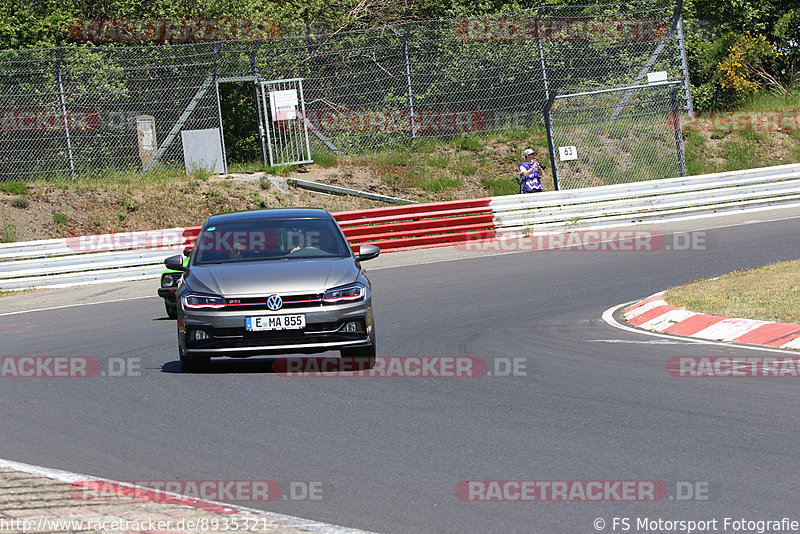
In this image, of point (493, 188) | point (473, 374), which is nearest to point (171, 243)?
point (493, 188)

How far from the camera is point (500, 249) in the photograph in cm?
2086

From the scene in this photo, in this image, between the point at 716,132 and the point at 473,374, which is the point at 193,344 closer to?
the point at 473,374

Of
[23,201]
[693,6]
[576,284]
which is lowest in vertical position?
[576,284]

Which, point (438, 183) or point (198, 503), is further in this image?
point (438, 183)

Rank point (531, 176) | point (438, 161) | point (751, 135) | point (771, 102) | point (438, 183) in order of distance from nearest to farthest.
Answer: point (531, 176)
point (438, 183)
point (438, 161)
point (751, 135)
point (771, 102)

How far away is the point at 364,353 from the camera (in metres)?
9.79

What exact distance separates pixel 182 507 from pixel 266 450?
1269mm

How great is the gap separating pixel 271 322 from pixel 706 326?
453 cm

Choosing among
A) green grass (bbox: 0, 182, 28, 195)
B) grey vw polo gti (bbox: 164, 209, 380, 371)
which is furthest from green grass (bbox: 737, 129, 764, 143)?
grey vw polo gti (bbox: 164, 209, 380, 371)

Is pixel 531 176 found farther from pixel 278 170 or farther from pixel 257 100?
pixel 257 100

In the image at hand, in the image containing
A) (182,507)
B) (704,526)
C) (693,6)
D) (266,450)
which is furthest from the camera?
(693,6)

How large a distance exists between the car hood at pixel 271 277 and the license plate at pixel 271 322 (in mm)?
215

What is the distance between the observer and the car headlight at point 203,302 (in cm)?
928

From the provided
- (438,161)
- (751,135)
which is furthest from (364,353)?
(751,135)
